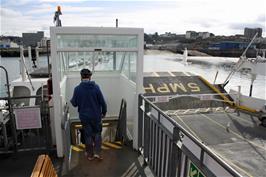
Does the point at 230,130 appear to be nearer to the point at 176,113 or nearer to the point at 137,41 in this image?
the point at 176,113

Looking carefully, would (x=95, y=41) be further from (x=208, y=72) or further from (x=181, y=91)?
(x=208, y=72)

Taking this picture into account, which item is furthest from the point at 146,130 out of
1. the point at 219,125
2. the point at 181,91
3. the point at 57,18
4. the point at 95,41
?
the point at 181,91

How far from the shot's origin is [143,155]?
3992 mm

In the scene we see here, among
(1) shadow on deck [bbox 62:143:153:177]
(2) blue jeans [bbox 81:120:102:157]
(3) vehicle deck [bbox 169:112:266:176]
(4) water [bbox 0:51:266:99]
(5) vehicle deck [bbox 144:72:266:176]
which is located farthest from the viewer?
(4) water [bbox 0:51:266:99]

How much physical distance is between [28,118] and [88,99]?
4.69 ft

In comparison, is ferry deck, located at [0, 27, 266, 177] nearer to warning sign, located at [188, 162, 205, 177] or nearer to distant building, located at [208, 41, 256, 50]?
warning sign, located at [188, 162, 205, 177]

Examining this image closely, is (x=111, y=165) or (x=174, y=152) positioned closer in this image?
(x=174, y=152)

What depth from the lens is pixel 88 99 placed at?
12.3ft

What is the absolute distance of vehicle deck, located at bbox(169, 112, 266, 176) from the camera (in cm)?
637

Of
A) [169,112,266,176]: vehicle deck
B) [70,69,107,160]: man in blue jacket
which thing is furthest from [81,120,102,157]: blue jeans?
[169,112,266,176]: vehicle deck

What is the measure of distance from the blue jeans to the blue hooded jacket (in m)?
0.12

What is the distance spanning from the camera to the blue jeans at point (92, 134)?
3.88 m

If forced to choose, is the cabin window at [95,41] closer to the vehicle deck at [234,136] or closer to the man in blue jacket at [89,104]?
the man in blue jacket at [89,104]

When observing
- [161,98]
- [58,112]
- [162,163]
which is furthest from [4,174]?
[161,98]
